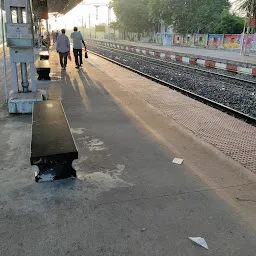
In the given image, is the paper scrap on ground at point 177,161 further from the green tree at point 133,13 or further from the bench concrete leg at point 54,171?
the green tree at point 133,13

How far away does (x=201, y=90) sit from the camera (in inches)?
419

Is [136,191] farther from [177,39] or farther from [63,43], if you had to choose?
[177,39]

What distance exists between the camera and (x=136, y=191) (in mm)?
3295

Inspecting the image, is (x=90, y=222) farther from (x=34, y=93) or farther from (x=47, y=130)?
(x=34, y=93)

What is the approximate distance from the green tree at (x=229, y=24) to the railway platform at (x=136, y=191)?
36.5 m

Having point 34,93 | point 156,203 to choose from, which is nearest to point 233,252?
point 156,203

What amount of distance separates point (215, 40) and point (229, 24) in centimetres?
275

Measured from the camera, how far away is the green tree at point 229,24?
126 feet

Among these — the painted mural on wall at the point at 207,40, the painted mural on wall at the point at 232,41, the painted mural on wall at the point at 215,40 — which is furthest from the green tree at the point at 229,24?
the painted mural on wall at the point at 232,41

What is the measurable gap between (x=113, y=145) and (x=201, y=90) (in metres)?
6.83

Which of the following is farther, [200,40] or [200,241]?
[200,40]

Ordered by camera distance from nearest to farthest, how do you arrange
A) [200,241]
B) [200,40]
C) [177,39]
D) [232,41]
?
[200,241], [232,41], [200,40], [177,39]

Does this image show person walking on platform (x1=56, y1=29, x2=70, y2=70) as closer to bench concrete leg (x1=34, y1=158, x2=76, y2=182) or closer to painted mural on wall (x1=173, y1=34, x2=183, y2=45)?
bench concrete leg (x1=34, y1=158, x2=76, y2=182)

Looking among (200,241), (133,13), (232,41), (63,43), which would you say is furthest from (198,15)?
(200,241)
